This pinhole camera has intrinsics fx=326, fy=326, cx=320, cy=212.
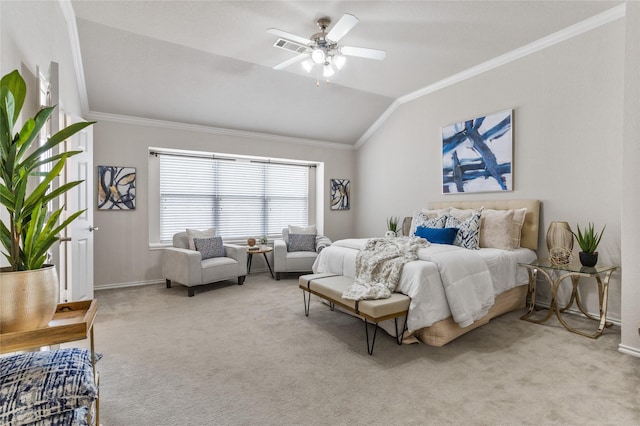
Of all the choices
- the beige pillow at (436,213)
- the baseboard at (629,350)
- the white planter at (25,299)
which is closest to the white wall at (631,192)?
the baseboard at (629,350)

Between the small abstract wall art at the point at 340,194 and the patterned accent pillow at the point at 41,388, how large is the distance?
5527 millimetres

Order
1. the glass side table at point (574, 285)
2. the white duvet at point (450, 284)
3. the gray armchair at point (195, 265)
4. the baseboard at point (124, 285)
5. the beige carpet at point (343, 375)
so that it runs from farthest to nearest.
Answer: the baseboard at point (124, 285)
the gray armchair at point (195, 265)
the glass side table at point (574, 285)
the white duvet at point (450, 284)
the beige carpet at point (343, 375)

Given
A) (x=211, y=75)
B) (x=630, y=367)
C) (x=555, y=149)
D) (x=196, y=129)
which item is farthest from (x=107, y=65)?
(x=630, y=367)

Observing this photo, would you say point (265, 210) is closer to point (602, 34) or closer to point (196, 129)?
point (196, 129)

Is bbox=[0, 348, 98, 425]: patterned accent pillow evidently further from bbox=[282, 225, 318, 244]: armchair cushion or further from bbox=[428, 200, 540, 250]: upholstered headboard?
bbox=[282, 225, 318, 244]: armchair cushion

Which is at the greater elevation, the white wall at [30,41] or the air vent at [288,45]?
the air vent at [288,45]

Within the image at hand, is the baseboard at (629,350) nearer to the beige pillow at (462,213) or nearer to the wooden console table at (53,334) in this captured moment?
the beige pillow at (462,213)

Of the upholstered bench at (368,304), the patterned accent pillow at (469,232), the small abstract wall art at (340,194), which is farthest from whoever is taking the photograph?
the small abstract wall art at (340,194)

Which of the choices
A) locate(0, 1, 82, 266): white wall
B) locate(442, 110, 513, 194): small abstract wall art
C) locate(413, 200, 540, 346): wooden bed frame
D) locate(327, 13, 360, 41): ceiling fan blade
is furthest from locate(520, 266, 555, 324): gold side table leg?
locate(0, 1, 82, 266): white wall

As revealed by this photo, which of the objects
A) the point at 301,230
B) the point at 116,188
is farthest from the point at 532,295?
the point at 116,188

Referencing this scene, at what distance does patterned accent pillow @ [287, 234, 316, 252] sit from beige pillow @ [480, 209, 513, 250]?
2.78 meters

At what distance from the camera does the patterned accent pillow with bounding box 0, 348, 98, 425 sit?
1031mm

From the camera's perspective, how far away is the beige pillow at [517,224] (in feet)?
12.4

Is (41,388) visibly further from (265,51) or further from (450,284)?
(265,51)
